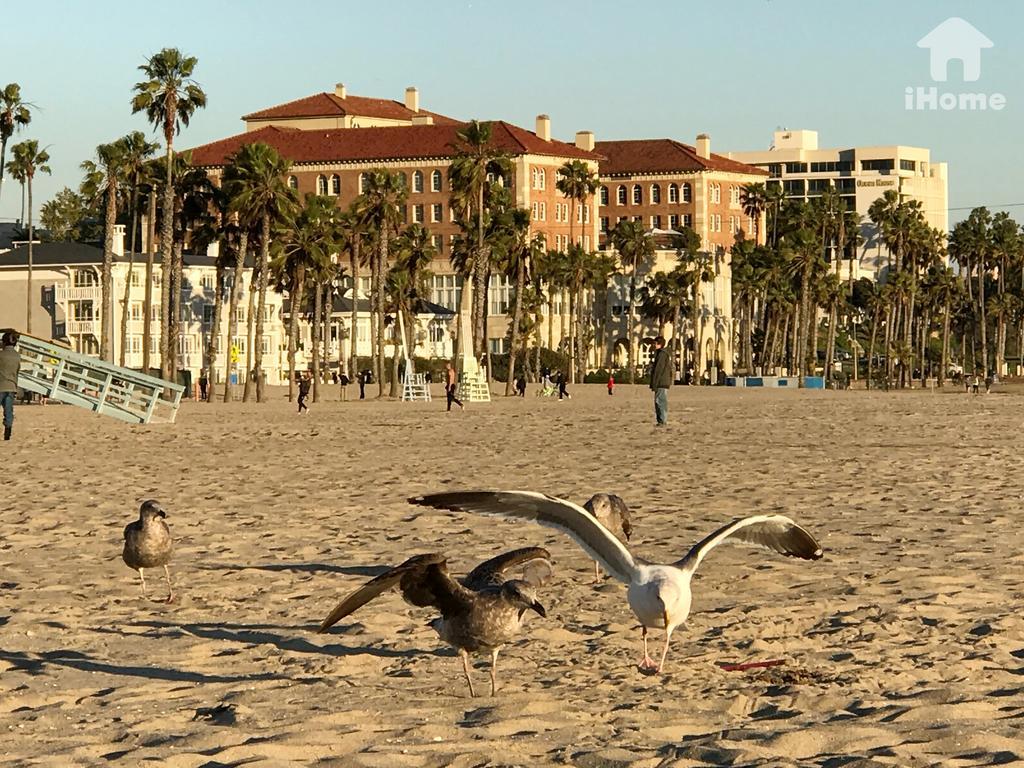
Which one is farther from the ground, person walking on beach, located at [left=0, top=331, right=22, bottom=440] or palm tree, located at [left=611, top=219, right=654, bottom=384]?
palm tree, located at [left=611, top=219, right=654, bottom=384]

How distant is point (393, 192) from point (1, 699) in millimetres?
90121

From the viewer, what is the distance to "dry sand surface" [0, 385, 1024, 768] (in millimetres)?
7633

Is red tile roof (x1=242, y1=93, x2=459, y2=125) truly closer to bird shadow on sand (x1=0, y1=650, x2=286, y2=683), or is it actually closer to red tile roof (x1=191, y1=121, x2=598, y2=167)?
red tile roof (x1=191, y1=121, x2=598, y2=167)

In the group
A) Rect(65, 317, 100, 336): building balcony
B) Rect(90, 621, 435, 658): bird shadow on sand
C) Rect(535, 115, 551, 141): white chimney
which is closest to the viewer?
Rect(90, 621, 435, 658): bird shadow on sand

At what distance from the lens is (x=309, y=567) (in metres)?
13.7

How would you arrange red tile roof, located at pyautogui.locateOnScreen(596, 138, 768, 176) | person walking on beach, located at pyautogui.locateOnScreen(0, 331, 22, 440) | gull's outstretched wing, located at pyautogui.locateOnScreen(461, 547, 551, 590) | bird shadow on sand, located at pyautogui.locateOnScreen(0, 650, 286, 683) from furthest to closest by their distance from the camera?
red tile roof, located at pyautogui.locateOnScreen(596, 138, 768, 176) < person walking on beach, located at pyautogui.locateOnScreen(0, 331, 22, 440) < bird shadow on sand, located at pyautogui.locateOnScreen(0, 650, 286, 683) < gull's outstretched wing, located at pyautogui.locateOnScreen(461, 547, 551, 590)

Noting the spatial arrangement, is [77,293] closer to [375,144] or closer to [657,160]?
[375,144]

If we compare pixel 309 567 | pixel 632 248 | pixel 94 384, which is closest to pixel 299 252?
pixel 94 384

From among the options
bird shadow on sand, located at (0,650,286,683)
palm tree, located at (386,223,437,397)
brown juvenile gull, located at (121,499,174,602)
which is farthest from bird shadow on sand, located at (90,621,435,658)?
palm tree, located at (386,223,437,397)

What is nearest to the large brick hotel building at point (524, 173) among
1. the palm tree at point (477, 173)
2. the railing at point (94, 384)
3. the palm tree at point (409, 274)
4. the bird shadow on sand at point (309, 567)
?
the palm tree at point (409, 274)

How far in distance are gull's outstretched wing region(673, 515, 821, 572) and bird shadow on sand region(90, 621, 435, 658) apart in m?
1.98

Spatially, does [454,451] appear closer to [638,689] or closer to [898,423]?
[898,423]

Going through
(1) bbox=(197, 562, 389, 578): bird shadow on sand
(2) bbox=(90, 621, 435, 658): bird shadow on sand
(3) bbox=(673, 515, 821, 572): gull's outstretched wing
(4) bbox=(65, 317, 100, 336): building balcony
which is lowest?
(2) bbox=(90, 621, 435, 658): bird shadow on sand

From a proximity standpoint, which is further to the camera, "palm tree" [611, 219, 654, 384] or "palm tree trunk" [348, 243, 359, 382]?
"palm tree" [611, 219, 654, 384]
